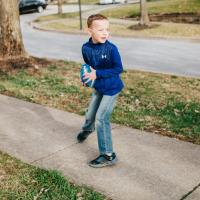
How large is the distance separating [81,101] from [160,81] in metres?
2.39

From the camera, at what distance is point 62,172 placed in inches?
204

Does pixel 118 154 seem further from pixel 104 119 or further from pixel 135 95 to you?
pixel 135 95

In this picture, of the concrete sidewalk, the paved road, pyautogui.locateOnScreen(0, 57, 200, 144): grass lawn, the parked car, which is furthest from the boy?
the parked car

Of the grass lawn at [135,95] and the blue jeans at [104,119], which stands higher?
the blue jeans at [104,119]

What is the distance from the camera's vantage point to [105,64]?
507 centimetres

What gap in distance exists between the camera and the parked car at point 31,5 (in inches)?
1476

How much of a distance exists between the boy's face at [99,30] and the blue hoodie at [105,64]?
11 cm

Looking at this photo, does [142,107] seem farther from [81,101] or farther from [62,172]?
[62,172]

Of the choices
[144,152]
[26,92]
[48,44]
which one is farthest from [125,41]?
[144,152]

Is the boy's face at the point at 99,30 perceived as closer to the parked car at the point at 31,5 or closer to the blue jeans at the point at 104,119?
the blue jeans at the point at 104,119

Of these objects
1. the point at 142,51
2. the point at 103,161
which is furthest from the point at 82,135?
the point at 142,51

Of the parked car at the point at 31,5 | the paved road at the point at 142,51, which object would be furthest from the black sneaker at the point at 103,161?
the parked car at the point at 31,5

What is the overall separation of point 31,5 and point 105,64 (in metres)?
34.6

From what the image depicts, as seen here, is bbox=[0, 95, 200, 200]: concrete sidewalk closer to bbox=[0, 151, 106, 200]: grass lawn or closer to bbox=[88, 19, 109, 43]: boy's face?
bbox=[0, 151, 106, 200]: grass lawn
